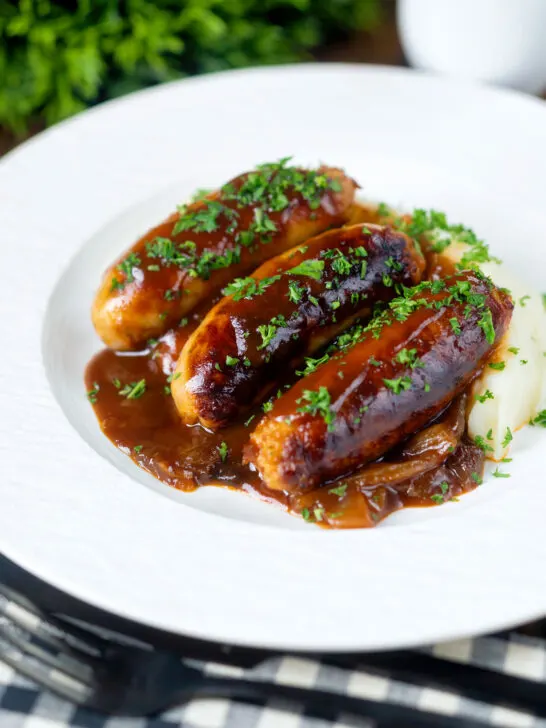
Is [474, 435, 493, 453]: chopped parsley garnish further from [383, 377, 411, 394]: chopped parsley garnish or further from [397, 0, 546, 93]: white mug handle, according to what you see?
[397, 0, 546, 93]: white mug handle

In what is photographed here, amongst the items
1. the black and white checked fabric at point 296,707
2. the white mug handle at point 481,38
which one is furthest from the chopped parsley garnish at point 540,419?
the white mug handle at point 481,38

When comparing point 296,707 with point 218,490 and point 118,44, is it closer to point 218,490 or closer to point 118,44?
point 218,490

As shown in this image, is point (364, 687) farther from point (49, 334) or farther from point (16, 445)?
point (49, 334)

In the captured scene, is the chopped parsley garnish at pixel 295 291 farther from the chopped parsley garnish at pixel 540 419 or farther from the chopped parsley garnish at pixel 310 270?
Result: the chopped parsley garnish at pixel 540 419

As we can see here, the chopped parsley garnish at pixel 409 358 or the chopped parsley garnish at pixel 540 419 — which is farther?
the chopped parsley garnish at pixel 540 419

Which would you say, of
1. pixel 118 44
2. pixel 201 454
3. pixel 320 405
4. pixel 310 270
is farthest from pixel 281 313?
pixel 118 44

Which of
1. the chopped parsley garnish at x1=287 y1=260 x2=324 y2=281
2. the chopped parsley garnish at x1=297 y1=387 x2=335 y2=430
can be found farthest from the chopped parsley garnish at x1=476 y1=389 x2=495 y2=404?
the chopped parsley garnish at x1=287 y1=260 x2=324 y2=281
